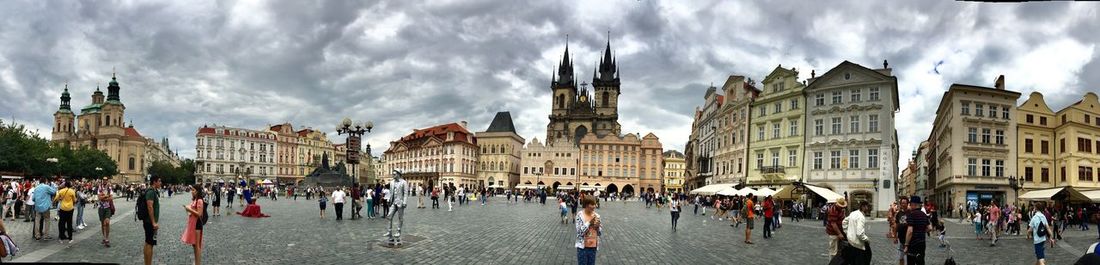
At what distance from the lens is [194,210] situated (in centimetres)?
981

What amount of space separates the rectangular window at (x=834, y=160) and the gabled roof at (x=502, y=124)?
85.7m

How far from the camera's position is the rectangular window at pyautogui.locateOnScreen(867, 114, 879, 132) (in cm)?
4478

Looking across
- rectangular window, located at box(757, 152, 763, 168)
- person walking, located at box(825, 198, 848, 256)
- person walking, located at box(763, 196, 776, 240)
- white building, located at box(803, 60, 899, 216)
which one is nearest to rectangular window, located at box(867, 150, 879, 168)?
white building, located at box(803, 60, 899, 216)

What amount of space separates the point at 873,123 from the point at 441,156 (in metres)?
87.7

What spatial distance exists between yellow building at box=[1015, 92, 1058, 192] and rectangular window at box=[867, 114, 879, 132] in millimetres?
9517

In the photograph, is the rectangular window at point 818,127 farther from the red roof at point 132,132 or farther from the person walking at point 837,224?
the red roof at point 132,132

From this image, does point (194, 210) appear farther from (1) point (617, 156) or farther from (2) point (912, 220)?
(1) point (617, 156)

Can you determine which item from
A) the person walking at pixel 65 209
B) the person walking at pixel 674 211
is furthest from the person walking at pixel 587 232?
the person walking at pixel 674 211

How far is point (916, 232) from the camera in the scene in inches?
415

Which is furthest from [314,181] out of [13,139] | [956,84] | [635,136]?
[635,136]

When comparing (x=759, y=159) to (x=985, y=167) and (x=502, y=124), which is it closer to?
(x=985, y=167)

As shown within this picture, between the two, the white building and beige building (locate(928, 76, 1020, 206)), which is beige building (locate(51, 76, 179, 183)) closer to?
the white building

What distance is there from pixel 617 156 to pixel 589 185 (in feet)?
22.2

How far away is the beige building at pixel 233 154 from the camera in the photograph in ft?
441
